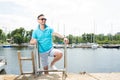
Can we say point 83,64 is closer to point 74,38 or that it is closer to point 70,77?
point 70,77

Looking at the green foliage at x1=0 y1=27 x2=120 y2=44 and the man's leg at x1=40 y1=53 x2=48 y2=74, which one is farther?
the green foliage at x1=0 y1=27 x2=120 y2=44

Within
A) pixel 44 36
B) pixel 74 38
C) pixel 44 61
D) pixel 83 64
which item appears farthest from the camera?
pixel 74 38

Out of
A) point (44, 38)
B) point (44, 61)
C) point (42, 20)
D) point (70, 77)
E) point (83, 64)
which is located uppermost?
point (42, 20)

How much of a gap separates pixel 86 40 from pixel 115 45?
15.5 meters

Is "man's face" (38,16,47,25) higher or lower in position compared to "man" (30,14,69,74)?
higher

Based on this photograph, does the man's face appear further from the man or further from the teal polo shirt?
the teal polo shirt

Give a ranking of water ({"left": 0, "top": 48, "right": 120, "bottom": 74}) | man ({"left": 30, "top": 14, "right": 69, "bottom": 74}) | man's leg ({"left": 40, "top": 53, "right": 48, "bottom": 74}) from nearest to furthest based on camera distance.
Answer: man ({"left": 30, "top": 14, "right": 69, "bottom": 74}), man's leg ({"left": 40, "top": 53, "right": 48, "bottom": 74}), water ({"left": 0, "top": 48, "right": 120, "bottom": 74})

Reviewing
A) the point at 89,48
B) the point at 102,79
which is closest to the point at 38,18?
the point at 102,79

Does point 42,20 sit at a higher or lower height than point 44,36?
higher

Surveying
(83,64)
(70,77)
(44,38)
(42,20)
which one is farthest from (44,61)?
(83,64)

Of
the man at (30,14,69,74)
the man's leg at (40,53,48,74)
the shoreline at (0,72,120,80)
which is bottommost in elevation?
the shoreline at (0,72,120,80)

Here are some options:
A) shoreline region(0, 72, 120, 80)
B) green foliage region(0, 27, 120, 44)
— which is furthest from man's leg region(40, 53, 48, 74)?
green foliage region(0, 27, 120, 44)

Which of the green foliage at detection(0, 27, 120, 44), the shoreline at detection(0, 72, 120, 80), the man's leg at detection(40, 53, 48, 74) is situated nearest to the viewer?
the shoreline at detection(0, 72, 120, 80)

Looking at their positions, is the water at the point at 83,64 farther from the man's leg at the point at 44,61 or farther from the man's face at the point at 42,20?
the man's face at the point at 42,20
